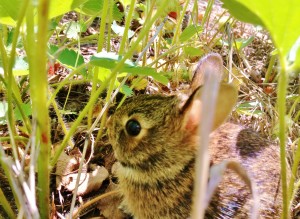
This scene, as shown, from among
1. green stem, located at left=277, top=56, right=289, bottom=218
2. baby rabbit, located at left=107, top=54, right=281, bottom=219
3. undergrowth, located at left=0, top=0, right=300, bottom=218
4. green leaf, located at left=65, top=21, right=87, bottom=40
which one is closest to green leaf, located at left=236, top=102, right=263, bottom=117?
undergrowth, located at left=0, top=0, right=300, bottom=218

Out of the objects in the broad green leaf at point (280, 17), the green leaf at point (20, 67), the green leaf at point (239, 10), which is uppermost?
the green leaf at point (239, 10)

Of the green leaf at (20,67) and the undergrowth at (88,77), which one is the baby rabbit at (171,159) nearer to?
the undergrowth at (88,77)

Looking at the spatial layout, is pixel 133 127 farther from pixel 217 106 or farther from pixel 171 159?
pixel 217 106

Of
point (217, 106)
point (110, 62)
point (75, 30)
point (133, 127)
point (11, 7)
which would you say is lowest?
point (133, 127)

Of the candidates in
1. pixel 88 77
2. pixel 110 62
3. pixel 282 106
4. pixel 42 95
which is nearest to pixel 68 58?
pixel 88 77

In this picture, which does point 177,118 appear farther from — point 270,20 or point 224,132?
point 270,20

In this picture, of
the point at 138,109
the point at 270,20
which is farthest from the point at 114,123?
the point at 270,20

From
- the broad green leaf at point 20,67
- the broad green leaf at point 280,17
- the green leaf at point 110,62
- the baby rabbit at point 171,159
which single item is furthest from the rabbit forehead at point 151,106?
the broad green leaf at point 280,17

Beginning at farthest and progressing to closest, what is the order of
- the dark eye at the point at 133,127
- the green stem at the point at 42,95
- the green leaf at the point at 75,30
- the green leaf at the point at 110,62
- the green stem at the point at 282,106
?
1. the green leaf at the point at 75,30
2. the dark eye at the point at 133,127
3. the green leaf at the point at 110,62
4. the green stem at the point at 282,106
5. the green stem at the point at 42,95
